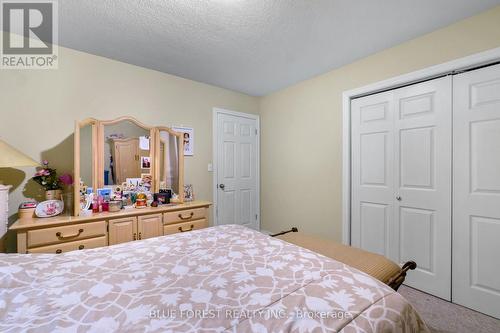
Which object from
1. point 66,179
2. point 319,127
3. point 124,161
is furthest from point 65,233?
point 319,127

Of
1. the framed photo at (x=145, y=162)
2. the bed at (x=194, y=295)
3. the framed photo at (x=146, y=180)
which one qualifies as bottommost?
the bed at (x=194, y=295)

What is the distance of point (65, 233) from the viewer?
1821mm

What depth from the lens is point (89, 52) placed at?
232cm

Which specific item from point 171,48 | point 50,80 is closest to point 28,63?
point 50,80

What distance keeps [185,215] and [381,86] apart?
2.57 m

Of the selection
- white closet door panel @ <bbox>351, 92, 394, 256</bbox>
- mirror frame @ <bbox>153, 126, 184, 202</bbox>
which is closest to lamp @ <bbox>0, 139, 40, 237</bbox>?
mirror frame @ <bbox>153, 126, 184, 202</bbox>

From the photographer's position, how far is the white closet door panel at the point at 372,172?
239 centimetres

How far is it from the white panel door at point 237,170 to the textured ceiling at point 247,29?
1.06m

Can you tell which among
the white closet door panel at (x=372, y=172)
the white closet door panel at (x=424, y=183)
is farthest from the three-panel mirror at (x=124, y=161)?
the white closet door panel at (x=424, y=183)

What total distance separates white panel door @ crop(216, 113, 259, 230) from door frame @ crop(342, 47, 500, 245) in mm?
1564

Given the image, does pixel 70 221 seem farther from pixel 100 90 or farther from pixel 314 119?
pixel 314 119

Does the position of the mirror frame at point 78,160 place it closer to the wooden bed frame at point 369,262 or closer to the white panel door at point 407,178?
the wooden bed frame at point 369,262

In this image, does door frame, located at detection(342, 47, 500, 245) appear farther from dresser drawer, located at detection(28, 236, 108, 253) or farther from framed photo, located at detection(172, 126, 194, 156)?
dresser drawer, located at detection(28, 236, 108, 253)

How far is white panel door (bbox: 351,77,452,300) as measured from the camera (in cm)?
203
